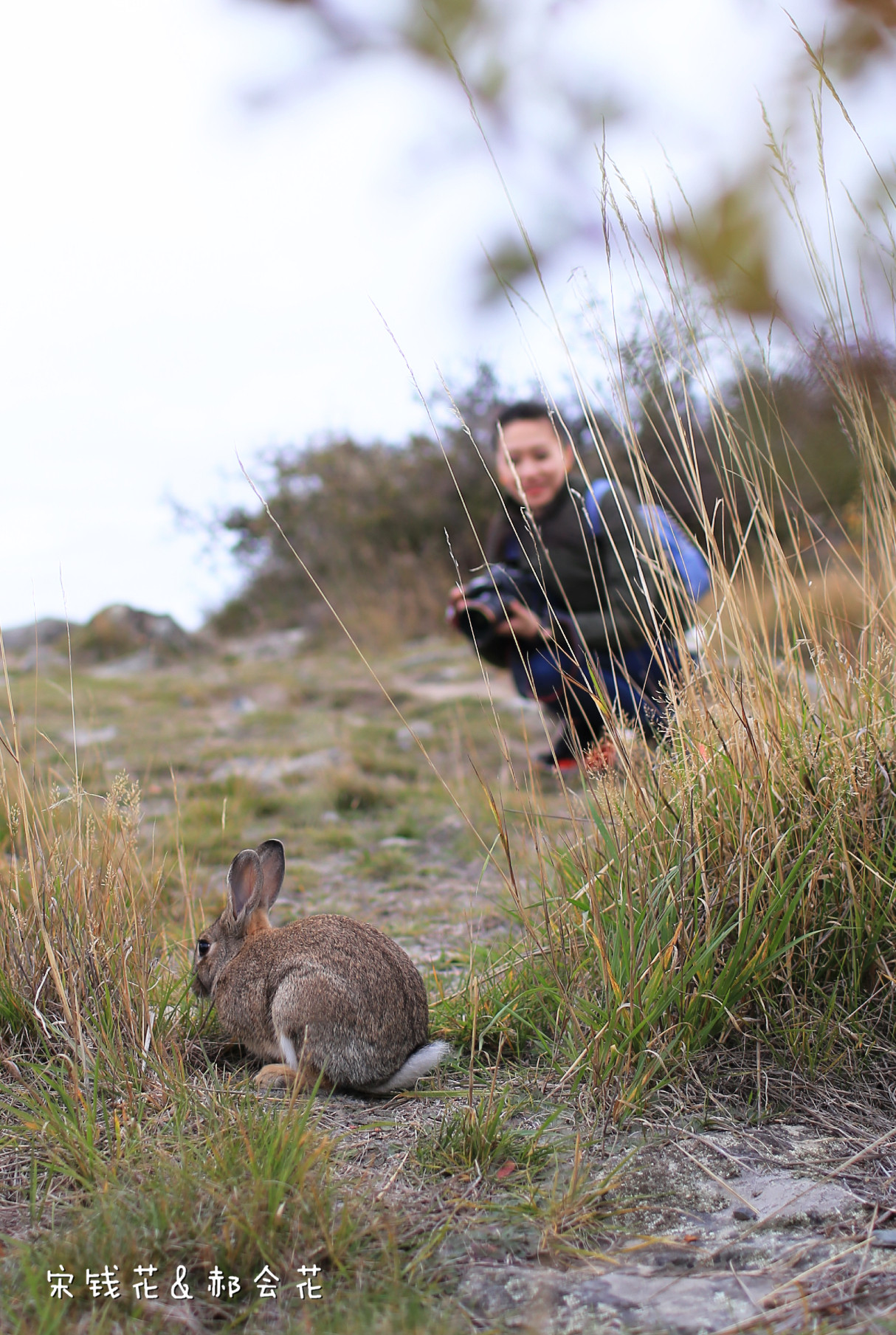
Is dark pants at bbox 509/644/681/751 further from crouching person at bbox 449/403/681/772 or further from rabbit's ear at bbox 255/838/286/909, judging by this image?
rabbit's ear at bbox 255/838/286/909

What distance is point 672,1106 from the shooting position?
6.56 feet

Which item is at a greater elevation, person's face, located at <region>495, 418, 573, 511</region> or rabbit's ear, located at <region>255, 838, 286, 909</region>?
person's face, located at <region>495, 418, 573, 511</region>

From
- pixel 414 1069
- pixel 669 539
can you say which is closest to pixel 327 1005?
pixel 414 1069

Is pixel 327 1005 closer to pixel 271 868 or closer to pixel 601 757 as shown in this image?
pixel 271 868

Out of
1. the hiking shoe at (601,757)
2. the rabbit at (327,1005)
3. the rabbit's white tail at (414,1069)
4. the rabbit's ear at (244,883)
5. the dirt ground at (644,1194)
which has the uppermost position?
the hiking shoe at (601,757)

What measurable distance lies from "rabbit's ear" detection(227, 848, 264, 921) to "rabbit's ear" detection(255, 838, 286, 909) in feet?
0.12

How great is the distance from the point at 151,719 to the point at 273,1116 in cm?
701

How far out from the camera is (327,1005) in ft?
7.38

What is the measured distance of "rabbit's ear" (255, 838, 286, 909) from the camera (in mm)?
2797

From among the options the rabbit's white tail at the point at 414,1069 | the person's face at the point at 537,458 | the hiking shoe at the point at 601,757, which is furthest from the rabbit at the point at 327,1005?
the person's face at the point at 537,458

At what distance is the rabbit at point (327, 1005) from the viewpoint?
2.22m

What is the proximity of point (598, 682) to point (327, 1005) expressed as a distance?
3.11 ft

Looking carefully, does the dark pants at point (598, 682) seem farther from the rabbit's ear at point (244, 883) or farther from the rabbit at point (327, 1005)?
the rabbit's ear at point (244, 883)

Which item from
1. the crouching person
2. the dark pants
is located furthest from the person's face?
the dark pants
